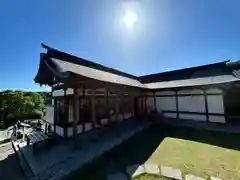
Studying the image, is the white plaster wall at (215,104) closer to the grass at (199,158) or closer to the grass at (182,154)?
Result: the grass at (182,154)

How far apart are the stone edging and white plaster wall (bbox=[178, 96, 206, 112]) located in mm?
7043

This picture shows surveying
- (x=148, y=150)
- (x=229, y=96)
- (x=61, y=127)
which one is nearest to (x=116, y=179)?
(x=148, y=150)

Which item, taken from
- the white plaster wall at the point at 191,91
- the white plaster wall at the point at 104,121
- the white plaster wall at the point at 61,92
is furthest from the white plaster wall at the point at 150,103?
the white plaster wall at the point at 61,92

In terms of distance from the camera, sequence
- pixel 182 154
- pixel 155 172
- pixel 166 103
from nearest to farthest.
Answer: pixel 155 172
pixel 182 154
pixel 166 103

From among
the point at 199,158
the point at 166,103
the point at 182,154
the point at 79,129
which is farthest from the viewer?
the point at 166,103

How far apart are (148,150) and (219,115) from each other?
624 cm

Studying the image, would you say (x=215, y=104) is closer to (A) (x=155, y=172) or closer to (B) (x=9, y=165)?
(A) (x=155, y=172)

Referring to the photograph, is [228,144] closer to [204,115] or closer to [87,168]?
[204,115]

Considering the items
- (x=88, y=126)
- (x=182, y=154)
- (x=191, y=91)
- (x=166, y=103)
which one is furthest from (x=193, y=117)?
(x=88, y=126)

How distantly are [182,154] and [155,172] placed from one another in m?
1.71

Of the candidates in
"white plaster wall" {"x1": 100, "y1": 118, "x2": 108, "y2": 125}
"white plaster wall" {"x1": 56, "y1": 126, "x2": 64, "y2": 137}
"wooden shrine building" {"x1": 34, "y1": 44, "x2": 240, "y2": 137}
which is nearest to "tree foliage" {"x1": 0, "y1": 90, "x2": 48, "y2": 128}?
"wooden shrine building" {"x1": 34, "y1": 44, "x2": 240, "y2": 137}

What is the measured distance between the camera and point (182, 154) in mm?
5539

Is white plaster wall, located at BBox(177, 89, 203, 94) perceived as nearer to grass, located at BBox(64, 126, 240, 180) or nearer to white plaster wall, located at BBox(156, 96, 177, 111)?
white plaster wall, located at BBox(156, 96, 177, 111)

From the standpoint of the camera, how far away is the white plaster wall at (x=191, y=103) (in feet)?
33.5
